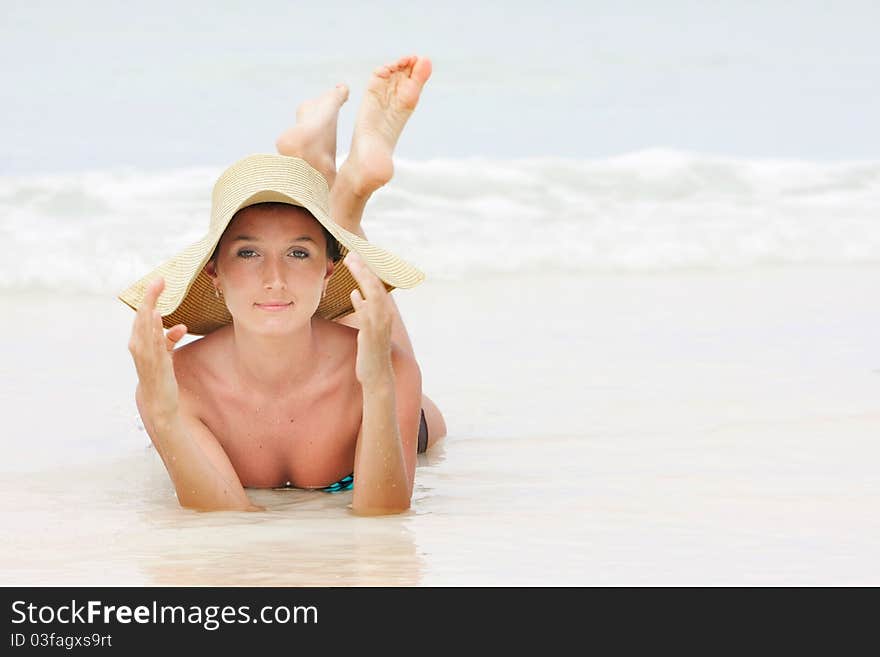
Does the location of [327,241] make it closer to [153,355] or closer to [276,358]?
[276,358]

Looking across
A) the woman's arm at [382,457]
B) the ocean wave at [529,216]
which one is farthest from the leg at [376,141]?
the ocean wave at [529,216]

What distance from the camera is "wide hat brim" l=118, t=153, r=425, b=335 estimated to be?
127 inches

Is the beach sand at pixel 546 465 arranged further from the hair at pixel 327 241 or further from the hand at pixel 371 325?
the hair at pixel 327 241

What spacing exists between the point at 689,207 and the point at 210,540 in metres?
8.35

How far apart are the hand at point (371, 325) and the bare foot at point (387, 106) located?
1355mm

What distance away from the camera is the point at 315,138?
496cm

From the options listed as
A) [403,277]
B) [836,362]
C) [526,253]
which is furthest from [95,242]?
[403,277]

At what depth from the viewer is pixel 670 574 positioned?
2727 mm

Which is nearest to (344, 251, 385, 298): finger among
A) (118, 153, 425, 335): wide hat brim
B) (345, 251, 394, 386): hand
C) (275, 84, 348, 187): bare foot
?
(345, 251, 394, 386): hand

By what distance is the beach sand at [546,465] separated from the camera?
2826 millimetres

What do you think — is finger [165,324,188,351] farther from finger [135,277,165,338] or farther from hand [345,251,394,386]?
hand [345,251,394,386]

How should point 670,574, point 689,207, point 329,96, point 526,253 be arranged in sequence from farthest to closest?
point 689,207 → point 526,253 → point 329,96 → point 670,574

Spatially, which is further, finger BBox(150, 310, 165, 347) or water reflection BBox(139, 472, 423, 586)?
finger BBox(150, 310, 165, 347)
